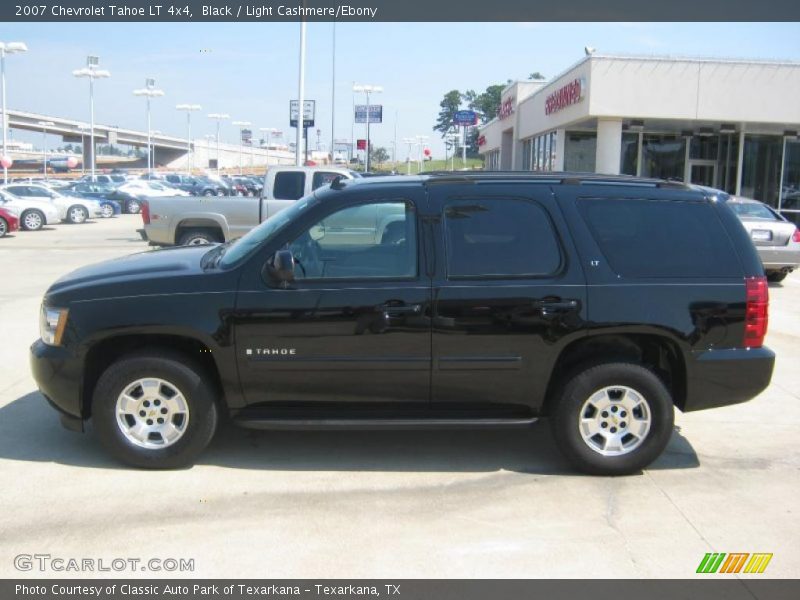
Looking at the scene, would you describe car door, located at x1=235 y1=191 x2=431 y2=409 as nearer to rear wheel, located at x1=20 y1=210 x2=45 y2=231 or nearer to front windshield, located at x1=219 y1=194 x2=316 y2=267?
front windshield, located at x1=219 y1=194 x2=316 y2=267

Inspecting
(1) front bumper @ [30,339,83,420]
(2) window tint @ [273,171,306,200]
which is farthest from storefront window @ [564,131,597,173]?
(1) front bumper @ [30,339,83,420]

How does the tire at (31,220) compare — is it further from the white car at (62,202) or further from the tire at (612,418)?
the tire at (612,418)

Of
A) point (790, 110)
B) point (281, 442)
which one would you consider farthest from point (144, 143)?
point (281, 442)

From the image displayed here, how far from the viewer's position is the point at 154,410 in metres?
5.13

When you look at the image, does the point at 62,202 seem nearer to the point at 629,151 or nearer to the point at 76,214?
the point at 76,214

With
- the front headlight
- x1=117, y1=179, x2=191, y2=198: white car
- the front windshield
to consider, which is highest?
x1=117, y1=179, x2=191, y2=198: white car

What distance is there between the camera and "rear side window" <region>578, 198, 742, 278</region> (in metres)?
5.15

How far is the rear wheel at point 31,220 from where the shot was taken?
2584 centimetres

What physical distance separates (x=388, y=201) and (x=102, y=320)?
199 centimetres

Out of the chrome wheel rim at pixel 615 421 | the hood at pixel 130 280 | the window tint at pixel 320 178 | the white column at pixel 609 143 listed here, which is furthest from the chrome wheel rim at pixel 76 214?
the chrome wheel rim at pixel 615 421

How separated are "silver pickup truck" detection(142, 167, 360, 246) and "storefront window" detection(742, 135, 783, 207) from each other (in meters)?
17.4

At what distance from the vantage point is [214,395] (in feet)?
16.9

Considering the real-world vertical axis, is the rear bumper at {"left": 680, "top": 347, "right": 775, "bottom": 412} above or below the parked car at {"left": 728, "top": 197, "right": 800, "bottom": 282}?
below
